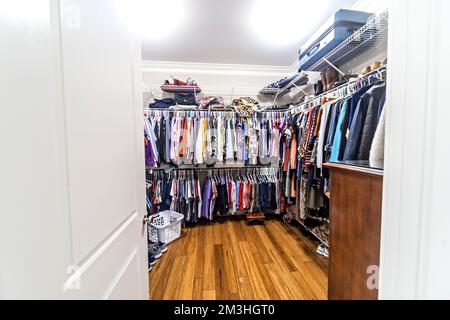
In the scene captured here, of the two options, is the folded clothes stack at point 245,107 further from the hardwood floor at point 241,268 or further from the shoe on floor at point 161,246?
the shoe on floor at point 161,246

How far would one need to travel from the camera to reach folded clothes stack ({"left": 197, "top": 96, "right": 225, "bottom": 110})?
272 cm

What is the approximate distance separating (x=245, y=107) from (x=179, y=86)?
1031mm

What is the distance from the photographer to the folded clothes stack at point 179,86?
2.72 meters

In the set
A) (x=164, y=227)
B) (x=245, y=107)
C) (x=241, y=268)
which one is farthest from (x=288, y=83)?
(x=164, y=227)

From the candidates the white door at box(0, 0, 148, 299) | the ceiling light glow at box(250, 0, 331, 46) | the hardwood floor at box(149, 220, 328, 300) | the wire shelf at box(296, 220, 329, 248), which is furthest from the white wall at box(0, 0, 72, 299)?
the wire shelf at box(296, 220, 329, 248)

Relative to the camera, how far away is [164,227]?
213cm

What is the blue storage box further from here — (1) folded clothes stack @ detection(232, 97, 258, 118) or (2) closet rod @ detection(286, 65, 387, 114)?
(1) folded clothes stack @ detection(232, 97, 258, 118)

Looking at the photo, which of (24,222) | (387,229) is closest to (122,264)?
(24,222)

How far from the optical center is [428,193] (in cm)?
41

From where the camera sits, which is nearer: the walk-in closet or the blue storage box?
the walk-in closet

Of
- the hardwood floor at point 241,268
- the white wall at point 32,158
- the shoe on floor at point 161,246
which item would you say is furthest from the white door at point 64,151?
the shoe on floor at point 161,246

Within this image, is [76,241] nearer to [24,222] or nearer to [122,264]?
→ [24,222]

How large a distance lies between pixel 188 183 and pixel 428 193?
7.96ft

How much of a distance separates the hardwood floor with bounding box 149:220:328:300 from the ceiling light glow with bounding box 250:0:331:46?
244cm
